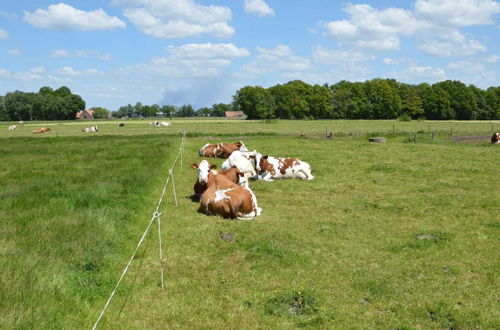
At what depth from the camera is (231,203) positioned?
1102cm

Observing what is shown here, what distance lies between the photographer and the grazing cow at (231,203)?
1098 cm

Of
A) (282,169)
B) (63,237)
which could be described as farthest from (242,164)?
(63,237)

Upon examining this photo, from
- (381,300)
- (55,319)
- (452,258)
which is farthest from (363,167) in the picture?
(55,319)

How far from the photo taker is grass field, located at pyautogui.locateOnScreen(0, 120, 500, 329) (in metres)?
5.94

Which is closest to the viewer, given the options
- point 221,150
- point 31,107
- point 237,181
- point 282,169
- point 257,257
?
point 257,257

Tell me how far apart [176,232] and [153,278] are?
101 inches

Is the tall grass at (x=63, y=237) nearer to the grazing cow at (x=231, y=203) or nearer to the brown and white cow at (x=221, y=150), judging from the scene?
the grazing cow at (x=231, y=203)

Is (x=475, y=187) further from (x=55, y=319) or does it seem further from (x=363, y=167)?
(x=55, y=319)

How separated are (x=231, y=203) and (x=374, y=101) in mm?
126126

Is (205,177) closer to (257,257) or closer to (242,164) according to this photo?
(242,164)

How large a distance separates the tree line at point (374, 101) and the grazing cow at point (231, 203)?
11760 centimetres

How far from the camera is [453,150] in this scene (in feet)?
85.8

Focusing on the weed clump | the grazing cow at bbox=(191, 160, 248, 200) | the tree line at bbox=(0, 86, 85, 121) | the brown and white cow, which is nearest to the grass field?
Answer: the weed clump

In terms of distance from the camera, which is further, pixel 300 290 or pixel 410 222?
pixel 410 222
